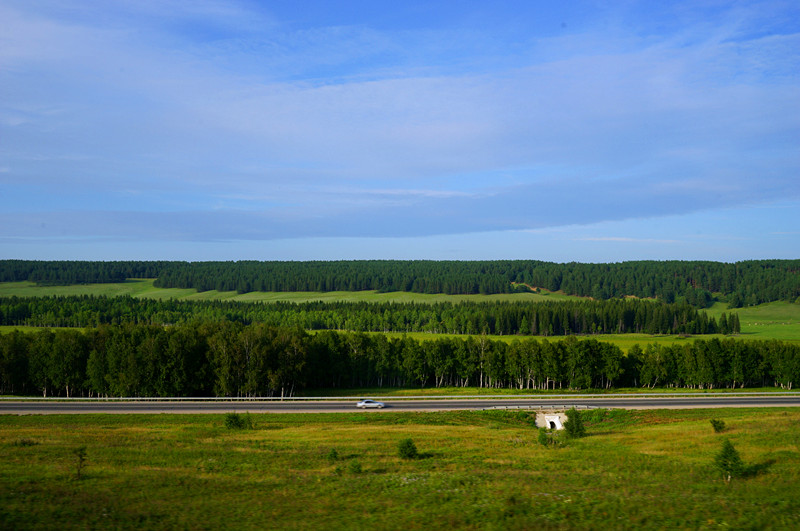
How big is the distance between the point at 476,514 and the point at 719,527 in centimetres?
759

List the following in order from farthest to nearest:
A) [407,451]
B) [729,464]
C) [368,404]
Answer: [368,404] → [407,451] → [729,464]

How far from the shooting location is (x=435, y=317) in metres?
167

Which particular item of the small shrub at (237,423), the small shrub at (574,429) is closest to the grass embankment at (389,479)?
the small shrub at (237,423)

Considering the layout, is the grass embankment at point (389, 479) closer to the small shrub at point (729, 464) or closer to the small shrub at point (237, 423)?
the small shrub at point (729, 464)

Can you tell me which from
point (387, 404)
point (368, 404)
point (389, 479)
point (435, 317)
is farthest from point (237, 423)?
point (435, 317)

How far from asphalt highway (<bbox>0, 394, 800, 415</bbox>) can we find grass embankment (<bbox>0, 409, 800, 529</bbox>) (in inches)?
537

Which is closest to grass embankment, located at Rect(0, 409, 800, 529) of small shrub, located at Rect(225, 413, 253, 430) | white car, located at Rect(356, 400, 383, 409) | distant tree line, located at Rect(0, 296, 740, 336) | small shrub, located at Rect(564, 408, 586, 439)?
small shrub, located at Rect(225, 413, 253, 430)

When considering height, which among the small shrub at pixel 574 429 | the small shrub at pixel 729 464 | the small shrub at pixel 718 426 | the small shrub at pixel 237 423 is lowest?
the small shrub at pixel 237 423

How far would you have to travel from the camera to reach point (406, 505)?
2047 cm

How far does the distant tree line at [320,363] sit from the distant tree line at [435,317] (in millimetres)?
62540

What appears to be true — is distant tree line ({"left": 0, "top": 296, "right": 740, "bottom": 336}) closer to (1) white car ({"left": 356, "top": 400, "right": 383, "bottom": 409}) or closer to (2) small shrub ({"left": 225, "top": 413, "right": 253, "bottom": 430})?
(1) white car ({"left": 356, "top": 400, "right": 383, "bottom": 409})

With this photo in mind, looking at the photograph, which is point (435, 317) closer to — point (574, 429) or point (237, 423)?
point (237, 423)

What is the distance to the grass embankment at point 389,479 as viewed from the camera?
1859 cm

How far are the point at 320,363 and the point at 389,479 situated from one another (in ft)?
218
